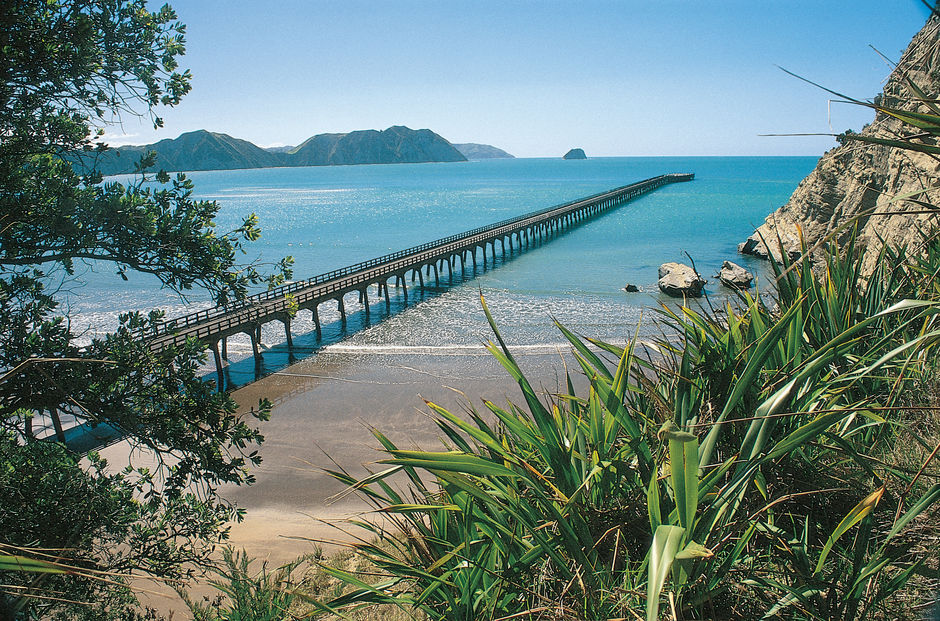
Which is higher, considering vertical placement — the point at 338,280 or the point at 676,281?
the point at 338,280

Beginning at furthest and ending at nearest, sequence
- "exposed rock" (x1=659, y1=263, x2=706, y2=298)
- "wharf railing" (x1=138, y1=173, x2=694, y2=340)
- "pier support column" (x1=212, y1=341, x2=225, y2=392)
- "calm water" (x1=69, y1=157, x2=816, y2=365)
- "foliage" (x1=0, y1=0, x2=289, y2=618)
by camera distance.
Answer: "exposed rock" (x1=659, y1=263, x2=706, y2=298) < "calm water" (x1=69, y1=157, x2=816, y2=365) < "wharf railing" (x1=138, y1=173, x2=694, y2=340) < "pier support column" (x1=212, y1=341, x2=225, y2=392) < "foliage" (x1=0, y1=0, x2=289, y2=618)

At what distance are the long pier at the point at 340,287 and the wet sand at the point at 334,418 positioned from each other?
2.69 m

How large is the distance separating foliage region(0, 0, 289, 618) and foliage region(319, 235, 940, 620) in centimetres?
390

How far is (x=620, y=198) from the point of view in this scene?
319 feet

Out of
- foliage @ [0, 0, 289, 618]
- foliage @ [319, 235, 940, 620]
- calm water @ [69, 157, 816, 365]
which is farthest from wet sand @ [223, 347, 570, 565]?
foliage @ [319, 235, 940, 620]

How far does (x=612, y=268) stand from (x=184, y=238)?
141ft

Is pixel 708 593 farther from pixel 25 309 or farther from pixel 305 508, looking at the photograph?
pixel 305 508

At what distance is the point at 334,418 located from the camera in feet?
63.8

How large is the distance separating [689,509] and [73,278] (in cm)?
613

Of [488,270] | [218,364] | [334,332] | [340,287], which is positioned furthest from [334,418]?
[488,270]

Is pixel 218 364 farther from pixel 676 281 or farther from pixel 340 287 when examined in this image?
pixel 676 281

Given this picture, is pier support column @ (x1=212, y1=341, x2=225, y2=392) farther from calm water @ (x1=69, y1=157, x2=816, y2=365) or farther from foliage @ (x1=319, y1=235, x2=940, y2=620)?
foliage @ (x1=319, y1=235, x2=940, y2=620)

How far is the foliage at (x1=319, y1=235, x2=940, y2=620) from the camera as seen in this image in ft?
7.06

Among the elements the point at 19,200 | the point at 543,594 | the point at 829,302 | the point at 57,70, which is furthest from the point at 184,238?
the point at 829,302
